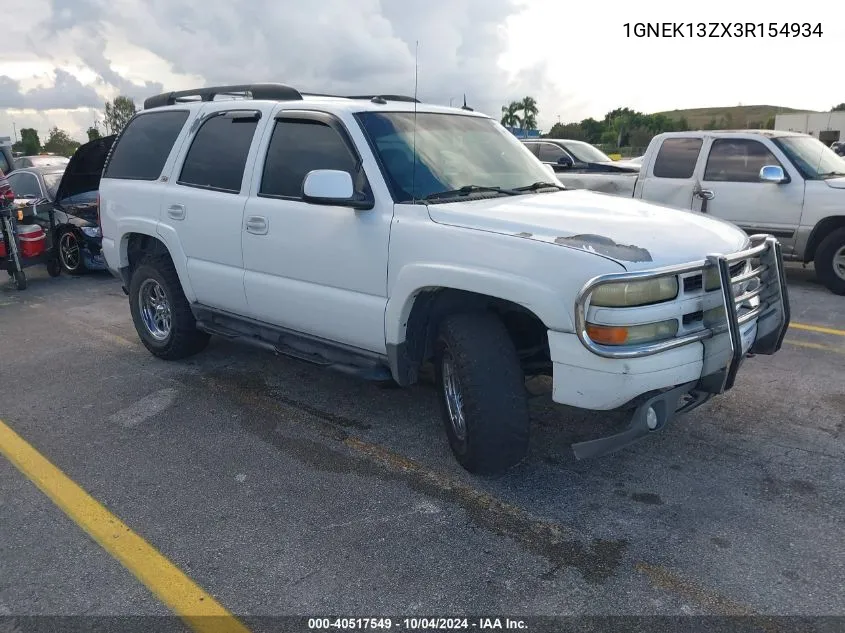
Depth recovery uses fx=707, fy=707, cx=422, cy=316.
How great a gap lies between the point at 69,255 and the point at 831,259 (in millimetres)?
9916

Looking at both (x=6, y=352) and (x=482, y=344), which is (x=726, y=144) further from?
(x=6, y=352)

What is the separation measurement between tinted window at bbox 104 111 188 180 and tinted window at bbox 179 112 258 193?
38 centimetres

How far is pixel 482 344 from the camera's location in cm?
350

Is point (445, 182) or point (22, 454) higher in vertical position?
point (445, 182)

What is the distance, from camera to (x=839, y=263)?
796cm

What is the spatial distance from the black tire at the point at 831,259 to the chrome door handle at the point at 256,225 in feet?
21.5

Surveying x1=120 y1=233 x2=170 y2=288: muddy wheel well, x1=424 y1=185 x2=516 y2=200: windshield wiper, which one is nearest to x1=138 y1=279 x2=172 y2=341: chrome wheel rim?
x1=120 y1=233 x2=170 y2=288: muddy wheel well

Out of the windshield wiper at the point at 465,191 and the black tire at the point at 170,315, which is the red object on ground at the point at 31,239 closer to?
the black tire at the point at 170,315

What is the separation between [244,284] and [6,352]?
3041 mm

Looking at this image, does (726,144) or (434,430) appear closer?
(434,430)

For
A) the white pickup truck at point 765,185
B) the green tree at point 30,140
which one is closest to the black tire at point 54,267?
the white pickup truck at point 765,185

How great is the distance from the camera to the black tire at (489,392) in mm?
3426

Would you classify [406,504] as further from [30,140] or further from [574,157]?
[30,140]

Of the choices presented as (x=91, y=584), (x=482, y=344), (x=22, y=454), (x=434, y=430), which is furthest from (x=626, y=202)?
(x=22, y=454)
